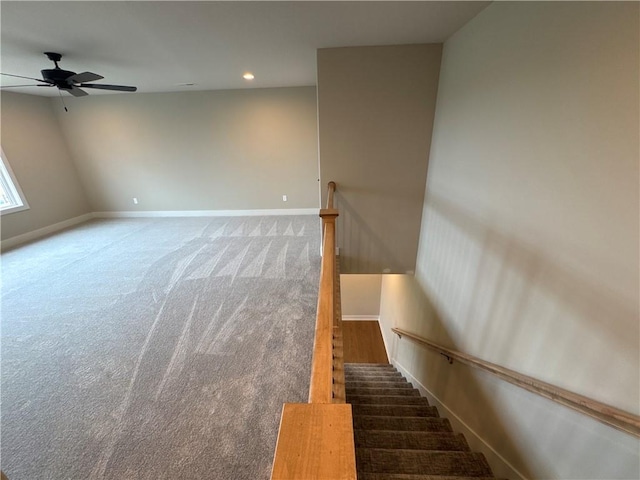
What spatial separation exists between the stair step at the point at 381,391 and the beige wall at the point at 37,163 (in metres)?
5.69

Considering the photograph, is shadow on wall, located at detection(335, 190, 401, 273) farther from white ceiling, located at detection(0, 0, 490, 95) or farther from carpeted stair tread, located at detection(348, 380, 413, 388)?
white ceiling, located at detection(0, 0, 490, 95)

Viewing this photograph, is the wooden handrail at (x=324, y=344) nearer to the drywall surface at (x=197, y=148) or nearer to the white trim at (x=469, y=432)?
the white trim at (x=469, y=432)

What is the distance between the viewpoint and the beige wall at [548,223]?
3.06ft

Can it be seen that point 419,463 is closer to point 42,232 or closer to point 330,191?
point 330,191

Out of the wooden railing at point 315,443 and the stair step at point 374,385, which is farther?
the stair step at point 374,385

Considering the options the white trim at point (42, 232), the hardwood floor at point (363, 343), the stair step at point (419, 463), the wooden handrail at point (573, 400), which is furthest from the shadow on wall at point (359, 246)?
the white trim at point (42, 232)

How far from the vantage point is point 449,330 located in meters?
2.48

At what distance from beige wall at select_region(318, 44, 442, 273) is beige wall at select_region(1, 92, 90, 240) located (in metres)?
5.07

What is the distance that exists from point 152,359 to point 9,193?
15.2 ft

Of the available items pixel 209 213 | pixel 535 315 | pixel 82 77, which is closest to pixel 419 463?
pixel 535 315

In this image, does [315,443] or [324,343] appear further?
[324,343]

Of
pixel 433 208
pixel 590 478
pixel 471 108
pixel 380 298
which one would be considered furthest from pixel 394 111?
pixel 380 298

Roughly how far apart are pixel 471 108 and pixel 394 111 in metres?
0.92

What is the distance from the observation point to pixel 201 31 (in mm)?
2037
